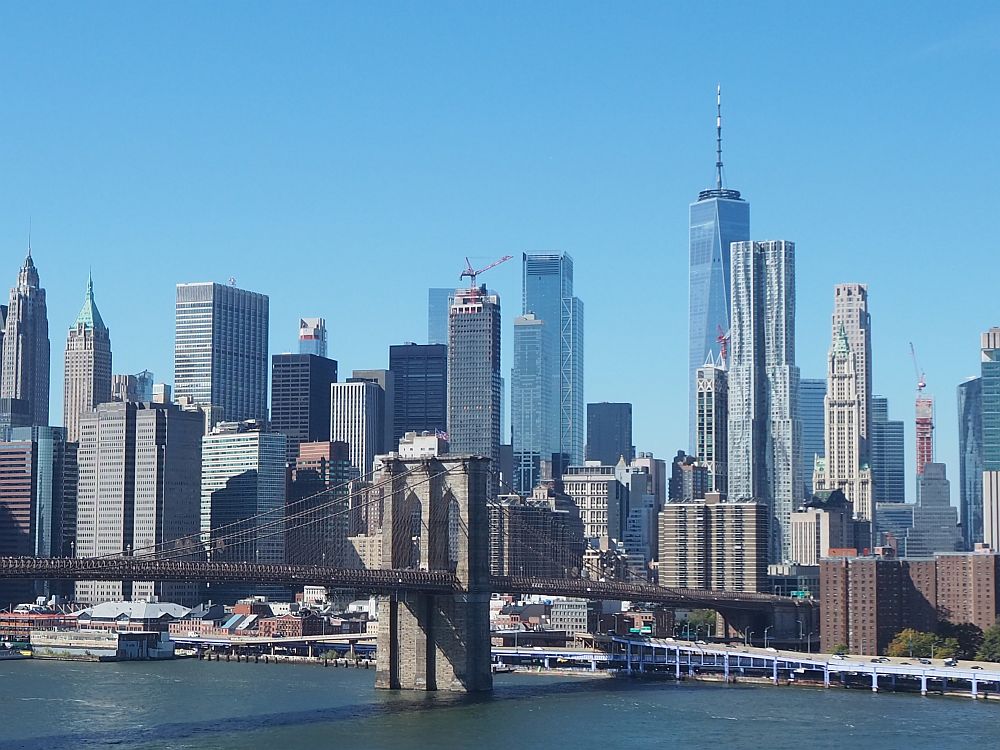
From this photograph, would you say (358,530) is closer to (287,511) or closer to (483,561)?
(287,511)

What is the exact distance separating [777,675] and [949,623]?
2517 centimetres

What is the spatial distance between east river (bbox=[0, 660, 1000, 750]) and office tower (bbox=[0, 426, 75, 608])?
90627mm

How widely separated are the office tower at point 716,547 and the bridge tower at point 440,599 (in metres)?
86.9

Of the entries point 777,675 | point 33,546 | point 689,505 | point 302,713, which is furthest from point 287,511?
point 302,713

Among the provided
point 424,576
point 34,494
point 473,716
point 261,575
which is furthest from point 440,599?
point 34,494

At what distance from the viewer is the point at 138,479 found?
17862 cm

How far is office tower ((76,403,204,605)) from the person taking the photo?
579 ft

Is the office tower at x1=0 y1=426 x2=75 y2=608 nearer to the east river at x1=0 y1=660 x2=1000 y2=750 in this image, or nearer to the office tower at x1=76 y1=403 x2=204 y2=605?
the office tower at x1=76 y1=403 x2=204 y2=605

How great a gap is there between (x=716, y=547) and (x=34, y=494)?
68386 millimetres

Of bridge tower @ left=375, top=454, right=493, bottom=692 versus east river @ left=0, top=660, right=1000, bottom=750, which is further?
bridge tower @ left=375, top=454, right=493, bottom=692

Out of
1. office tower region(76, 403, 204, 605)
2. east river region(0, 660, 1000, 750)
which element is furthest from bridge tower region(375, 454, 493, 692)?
office tower region(76, 403, 204, 605)

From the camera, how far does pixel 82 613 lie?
460ft

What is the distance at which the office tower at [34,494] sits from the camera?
604 feet

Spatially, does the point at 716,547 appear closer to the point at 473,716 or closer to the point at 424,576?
the point at 424,576
